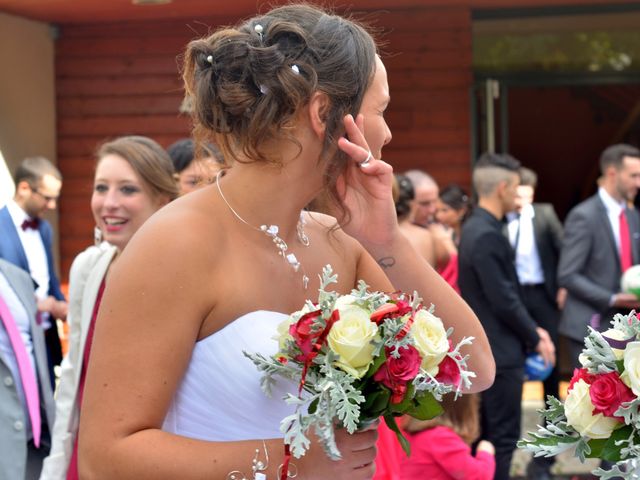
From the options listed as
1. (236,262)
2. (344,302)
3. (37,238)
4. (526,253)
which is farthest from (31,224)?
(344,302)

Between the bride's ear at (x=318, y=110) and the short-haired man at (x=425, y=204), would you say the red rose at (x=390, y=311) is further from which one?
the short-haired man at (x=425, y=204)

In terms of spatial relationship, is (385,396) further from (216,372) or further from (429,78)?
(429,78)

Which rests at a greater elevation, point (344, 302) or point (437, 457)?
point (344, 302)

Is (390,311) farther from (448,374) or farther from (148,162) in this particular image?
(148,162)

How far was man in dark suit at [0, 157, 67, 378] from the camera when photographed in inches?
256

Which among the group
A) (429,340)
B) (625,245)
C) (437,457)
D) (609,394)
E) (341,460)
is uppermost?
(429,340)

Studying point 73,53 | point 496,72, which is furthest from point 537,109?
point 73,53

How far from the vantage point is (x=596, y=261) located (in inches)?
347

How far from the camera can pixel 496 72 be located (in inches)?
463

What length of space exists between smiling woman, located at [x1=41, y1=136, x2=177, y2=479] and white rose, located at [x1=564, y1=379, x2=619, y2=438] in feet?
7.68

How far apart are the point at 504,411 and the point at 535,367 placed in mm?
460

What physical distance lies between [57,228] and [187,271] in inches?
371

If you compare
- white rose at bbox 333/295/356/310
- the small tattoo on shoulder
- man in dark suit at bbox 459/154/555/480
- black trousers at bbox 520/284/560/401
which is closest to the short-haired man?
man in dark suit at bbox 459/154/555/480

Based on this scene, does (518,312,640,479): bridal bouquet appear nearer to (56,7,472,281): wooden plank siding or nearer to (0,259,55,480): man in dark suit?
(0,259,55,480): man in dark suit
